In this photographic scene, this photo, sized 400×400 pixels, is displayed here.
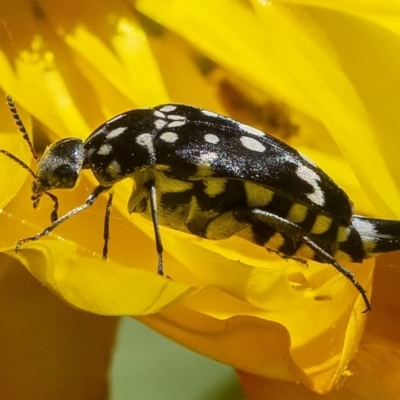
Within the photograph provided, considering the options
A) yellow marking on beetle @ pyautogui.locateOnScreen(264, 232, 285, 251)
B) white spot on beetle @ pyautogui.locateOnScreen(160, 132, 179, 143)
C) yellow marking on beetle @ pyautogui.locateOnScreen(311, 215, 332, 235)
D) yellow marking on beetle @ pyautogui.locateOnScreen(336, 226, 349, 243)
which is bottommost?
yellow marking on beetle @ pyautogui.locateOnScreen(264, 232, 285, 251)


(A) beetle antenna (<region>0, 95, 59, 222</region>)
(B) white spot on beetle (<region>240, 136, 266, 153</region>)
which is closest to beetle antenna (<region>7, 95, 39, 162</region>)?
(A) beetle antenna (<region>0, 95, 59, 222</region>)

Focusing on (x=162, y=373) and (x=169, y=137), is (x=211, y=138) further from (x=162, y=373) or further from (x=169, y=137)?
(x=162, y=373)

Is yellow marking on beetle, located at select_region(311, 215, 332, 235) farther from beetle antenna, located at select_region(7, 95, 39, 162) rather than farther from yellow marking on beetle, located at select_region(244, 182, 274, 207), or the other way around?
beetle antenna, located at select_region(7, 95, 39, 162)

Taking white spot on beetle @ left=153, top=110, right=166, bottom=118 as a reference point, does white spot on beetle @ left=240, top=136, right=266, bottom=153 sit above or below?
below

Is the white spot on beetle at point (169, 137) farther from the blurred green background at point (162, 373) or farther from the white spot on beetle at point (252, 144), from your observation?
the blurred green background at point (162, 373)

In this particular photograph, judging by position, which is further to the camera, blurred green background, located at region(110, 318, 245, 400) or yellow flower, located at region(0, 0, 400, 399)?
blurred green background, located at region(110, 318, 245, 400)

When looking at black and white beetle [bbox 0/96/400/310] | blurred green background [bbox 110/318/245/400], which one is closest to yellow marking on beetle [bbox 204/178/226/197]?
black and white beetle [bbox 0/96/400/310]

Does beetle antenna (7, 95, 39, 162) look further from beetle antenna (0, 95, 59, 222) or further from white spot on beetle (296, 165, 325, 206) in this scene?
white spot on beetle (296, 165, 325, 206)
